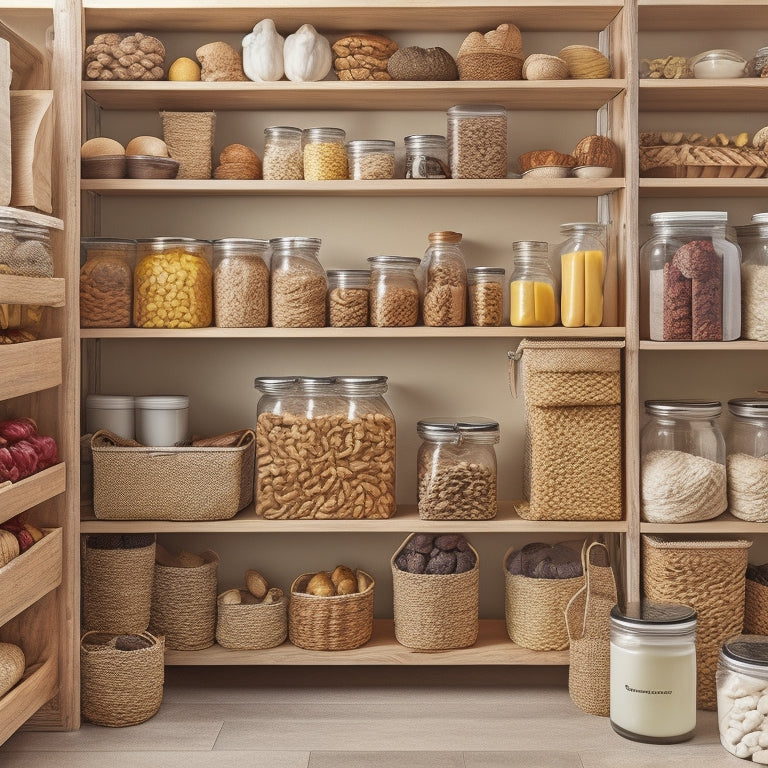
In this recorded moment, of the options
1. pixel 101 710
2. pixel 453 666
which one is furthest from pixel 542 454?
pixel 101 710

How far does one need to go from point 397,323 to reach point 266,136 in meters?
0.68

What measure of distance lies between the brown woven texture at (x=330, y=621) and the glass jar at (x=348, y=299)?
793 mm

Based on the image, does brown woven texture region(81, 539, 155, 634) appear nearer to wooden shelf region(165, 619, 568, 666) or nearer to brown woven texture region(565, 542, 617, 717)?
wooden shelf region(165, 619, 568, 666)

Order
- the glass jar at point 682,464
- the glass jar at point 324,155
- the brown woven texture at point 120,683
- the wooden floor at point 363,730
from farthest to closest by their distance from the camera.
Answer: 1. the glass jar at point 324,155
2. the glass jar at point 682,464
3. the brown woven texture at point 120,683
4. the wooden floor at point 363,730

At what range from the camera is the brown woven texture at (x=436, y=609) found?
2.59 m

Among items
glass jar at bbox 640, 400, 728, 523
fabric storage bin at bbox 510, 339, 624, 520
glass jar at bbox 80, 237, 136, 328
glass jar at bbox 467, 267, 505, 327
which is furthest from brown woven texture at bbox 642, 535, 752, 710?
glass jar at bbox 80, 237, 136, 328

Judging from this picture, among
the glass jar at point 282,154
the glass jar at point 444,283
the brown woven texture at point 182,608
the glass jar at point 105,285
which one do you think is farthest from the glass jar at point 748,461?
the glass jar at point 105,285

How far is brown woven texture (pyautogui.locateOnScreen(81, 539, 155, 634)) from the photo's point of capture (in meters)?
2.57

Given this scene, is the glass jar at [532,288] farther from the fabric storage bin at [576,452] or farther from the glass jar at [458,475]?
the glass jar at [458,475]

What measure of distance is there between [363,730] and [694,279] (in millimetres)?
1524

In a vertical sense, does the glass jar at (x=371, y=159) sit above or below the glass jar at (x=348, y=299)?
above

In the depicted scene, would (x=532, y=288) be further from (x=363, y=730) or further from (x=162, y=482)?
(x=363, y=730)

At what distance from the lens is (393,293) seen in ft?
8.48

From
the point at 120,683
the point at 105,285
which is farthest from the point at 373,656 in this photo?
the point at 105,285
